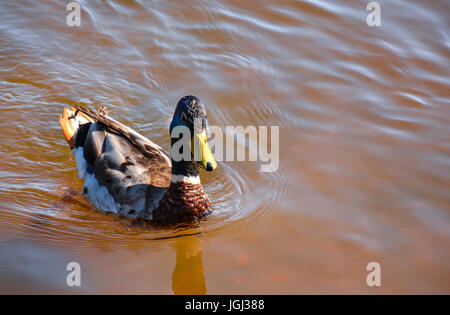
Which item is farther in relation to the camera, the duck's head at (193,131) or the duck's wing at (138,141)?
the duck's wing at (138,141)

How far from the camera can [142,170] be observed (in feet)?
18.3

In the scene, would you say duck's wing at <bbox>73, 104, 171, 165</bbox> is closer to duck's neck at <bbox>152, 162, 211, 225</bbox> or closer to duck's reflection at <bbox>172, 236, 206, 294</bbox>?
duck's neck at <bbox>152, 162, 211, 225</bbox>

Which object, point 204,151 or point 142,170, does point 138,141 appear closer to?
point 142,170

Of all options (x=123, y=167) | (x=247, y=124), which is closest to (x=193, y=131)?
(x=123, y=167)

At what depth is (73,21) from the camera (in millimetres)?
8328

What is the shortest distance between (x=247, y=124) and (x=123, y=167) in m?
1.81

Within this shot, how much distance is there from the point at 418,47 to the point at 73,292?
5943 mm

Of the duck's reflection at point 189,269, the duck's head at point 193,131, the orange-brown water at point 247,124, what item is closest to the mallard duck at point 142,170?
the duck's head at point 193,131

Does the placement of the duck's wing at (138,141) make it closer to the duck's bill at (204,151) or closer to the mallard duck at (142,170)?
the mallard duck at (142,170)

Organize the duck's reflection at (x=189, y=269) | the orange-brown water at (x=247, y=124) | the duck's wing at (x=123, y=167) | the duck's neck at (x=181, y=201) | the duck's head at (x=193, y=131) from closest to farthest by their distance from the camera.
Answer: the duck's reflection at (x=189, y=269), the orange-brown water at (x=247, y=124), the duck's head at (x=193, y=131), the duck's neck at (x=181, y=201), the duck's wing at (x=123, y=167)

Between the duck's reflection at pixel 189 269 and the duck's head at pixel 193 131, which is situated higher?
the duck's head at pixel 193 131

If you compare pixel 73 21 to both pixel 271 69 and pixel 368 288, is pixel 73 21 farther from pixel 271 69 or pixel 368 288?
pixel 368 288

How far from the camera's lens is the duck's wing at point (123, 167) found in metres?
5.41

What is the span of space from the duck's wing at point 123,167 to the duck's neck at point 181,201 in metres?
0.12
